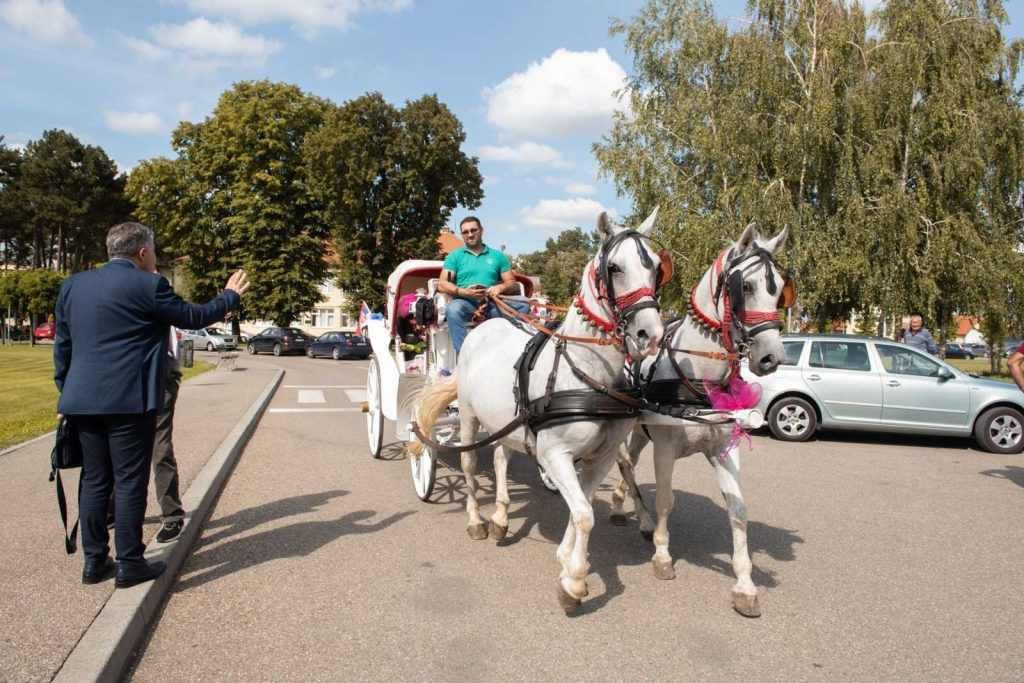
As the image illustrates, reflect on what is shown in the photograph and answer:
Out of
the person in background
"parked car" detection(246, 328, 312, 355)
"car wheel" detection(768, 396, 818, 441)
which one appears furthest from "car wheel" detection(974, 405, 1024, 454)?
"parked car" detection(246, 328, 312, 355)

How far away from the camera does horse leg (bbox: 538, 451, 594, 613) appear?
3.90 metres

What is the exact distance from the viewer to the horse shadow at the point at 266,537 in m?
4.67

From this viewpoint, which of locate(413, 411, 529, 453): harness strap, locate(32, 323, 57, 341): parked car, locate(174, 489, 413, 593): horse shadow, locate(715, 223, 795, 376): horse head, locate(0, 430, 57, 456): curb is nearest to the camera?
locate(715, 223, 795, 376): horse head

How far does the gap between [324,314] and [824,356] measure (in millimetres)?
60594

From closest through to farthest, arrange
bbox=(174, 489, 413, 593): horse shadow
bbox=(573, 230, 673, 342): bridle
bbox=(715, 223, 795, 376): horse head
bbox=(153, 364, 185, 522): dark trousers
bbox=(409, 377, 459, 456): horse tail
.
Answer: bbox=(573, 230, 673, 342): bridle, bbox=(715, 223, 795, 376): horse head, bbox=(174, 489, 413, 593): horse shadow, bbox=(153, 364, 185, 522): dark trousers, bbox=(409, 377, 459, 456): horse tail

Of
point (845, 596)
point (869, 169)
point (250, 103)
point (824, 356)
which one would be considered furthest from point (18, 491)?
point (250, 103)

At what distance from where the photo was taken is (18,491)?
607cm

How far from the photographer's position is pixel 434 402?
5773 millimetres

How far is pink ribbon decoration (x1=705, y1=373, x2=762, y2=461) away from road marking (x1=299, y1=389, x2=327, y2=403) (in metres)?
12.5

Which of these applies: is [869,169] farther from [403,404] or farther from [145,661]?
[145,661]

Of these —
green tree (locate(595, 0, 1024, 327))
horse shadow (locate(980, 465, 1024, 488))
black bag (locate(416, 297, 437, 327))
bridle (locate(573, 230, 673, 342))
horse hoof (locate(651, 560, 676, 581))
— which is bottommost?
horse shadow (locate(980, 465, 1024, 488))

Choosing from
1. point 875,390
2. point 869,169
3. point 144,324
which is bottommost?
point 875,390

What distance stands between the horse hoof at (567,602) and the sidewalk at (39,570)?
236 centimetres

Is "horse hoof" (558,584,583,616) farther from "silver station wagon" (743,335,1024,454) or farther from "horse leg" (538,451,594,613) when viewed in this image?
"silver station wagon" (743,335,1024,454)
